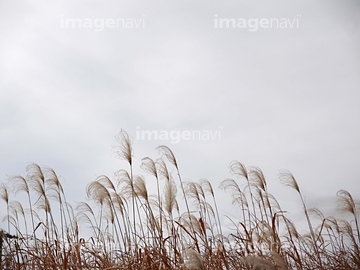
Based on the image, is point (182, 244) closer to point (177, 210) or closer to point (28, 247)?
point (177, 210)

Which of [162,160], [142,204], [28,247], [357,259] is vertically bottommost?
[357,259]

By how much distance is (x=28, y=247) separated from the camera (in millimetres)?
4152

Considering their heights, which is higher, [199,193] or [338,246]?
[199,193]

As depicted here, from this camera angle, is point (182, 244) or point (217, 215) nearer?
point (182, 244)

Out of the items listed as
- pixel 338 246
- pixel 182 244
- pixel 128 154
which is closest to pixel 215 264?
pixel 182 244

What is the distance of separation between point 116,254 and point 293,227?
2.28 meters

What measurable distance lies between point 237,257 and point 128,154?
60.6 inches

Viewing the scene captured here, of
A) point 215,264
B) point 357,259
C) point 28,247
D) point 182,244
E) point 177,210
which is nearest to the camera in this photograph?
point 215,264

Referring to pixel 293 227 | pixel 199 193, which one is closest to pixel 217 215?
pixel 199 193

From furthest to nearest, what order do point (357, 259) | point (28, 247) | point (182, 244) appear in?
point (357, 259) → point (182, 244) → point (28, 247)

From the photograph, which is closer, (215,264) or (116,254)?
(215,264)

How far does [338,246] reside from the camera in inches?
212

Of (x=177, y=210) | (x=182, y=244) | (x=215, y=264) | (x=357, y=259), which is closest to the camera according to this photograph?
(x=215, y=264)

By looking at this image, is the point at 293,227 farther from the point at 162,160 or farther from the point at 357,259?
the point at 162,160
